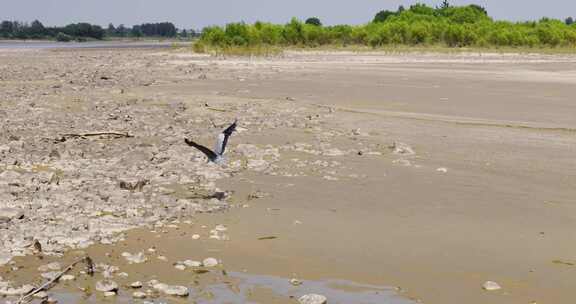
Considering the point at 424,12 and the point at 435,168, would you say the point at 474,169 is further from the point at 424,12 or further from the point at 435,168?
the point at 424,12

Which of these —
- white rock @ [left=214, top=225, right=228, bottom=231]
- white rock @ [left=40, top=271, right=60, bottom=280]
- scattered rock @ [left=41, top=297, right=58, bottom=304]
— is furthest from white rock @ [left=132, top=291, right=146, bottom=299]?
white rock @ [left=214, top=225, right=228, bottom=231]

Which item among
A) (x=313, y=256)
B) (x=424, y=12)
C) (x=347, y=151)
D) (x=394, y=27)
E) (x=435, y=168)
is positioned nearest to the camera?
(x=313, y=256)

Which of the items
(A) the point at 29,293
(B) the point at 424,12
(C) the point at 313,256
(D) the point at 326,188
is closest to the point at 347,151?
(D) the point at 326,188

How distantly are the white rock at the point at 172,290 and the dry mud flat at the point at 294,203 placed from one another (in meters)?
0.01

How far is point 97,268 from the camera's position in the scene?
4539 millimetres

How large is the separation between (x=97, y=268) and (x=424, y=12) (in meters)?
85.4

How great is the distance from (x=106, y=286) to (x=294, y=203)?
96.2 inches

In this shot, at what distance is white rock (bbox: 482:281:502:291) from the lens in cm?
443

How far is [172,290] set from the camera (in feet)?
13.8

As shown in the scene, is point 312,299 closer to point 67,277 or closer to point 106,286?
point 106,286

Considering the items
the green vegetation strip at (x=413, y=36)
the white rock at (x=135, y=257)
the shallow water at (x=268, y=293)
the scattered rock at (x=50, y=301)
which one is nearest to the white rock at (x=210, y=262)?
the shallow water at (x=268, y=293)

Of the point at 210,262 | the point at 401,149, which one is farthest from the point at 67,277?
the point at 401,149

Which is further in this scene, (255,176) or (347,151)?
(347,151)

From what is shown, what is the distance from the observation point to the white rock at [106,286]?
420cm
